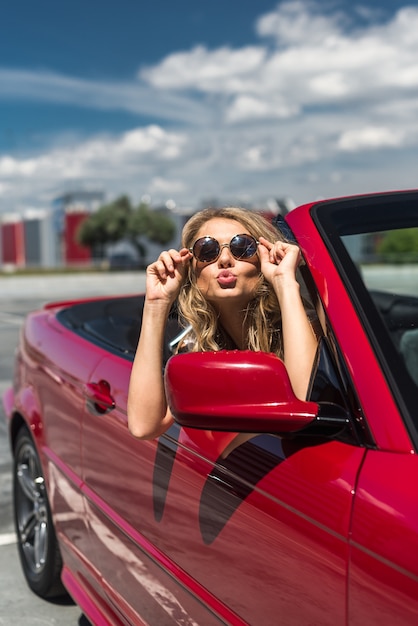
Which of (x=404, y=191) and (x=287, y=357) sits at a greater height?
(x=404, y=191)

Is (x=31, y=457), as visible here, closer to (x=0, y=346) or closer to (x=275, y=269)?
(x=275, y=269)

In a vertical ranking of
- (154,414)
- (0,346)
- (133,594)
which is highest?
(154,414)

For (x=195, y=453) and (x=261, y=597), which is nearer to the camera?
(x=261, y=597)

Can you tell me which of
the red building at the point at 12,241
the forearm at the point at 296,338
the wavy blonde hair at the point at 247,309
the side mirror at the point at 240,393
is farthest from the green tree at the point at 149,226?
the side mirror at the point at 240,393

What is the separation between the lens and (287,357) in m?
1.73

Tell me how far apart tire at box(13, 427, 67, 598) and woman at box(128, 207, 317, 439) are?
55.0 inches

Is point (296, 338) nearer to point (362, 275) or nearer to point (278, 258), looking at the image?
point (278, 258)

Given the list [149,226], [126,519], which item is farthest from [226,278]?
[149,226]

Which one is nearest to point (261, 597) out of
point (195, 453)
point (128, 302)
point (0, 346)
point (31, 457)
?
point (195, 453)

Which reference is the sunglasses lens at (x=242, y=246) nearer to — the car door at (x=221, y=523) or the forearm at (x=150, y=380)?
the forearm at (x=150, y=380)

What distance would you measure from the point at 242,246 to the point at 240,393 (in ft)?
1.70

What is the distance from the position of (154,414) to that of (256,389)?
517mm

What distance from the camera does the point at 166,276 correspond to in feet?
6.32

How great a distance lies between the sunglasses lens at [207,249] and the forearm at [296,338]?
199 millimetres
